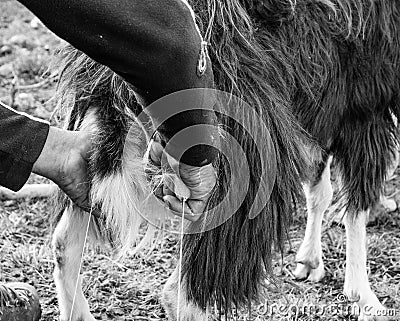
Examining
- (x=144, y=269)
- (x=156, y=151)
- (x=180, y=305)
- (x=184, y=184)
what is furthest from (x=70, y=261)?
(x=184, y=184)

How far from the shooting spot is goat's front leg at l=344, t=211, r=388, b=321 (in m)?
3.50

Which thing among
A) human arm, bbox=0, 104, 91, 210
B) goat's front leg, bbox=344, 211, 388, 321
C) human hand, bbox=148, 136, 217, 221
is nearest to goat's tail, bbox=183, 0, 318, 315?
human hand, bbox=148, 136, 217, 221

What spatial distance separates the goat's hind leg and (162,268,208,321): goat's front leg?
1102 millimetres

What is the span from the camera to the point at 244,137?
101 inches

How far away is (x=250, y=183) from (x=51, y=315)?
4.04ft

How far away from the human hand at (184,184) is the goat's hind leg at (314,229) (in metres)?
1.34

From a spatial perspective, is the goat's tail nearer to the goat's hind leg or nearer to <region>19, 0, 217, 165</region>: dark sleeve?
<region>19, 0, 217, 165</region>: dark sleeve

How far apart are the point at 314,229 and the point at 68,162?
1.66 meters

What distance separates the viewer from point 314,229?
3.80 m

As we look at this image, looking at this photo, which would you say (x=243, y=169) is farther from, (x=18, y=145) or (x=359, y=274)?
(x=359, y=274)

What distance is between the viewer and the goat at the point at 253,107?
257 centimetres

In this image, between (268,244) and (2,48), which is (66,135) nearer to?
(268,244)

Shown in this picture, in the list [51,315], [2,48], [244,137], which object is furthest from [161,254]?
[2,48]

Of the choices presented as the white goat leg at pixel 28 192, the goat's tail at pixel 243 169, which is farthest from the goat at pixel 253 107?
the white goat leg at pixel 28 192
